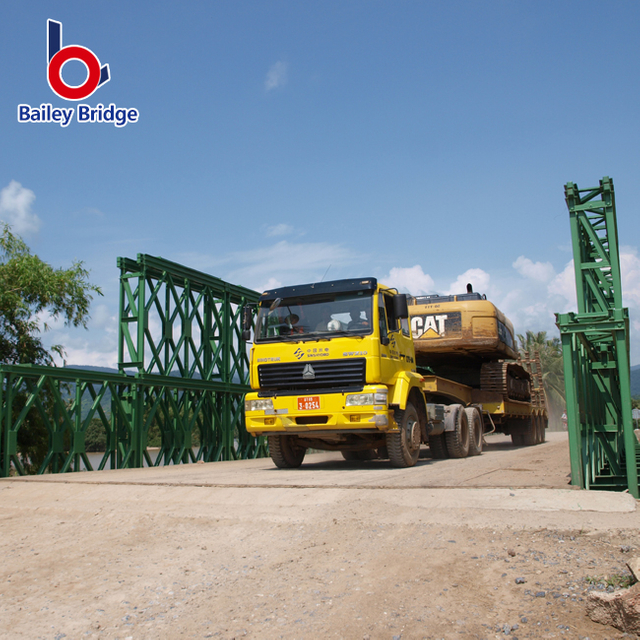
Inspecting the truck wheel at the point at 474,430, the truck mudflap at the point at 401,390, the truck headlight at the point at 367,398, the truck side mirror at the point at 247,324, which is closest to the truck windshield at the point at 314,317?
the truck side mirror at the point at 247,324

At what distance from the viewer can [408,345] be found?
11.5 m

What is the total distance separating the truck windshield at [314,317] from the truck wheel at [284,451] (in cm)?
181

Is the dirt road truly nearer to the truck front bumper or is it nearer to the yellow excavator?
the truck front bumper

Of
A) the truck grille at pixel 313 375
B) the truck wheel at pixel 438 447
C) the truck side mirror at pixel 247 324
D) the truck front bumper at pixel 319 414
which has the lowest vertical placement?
the truck wheel at pixel 438 447

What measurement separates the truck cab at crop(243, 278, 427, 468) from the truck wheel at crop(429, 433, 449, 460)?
1.88 metres

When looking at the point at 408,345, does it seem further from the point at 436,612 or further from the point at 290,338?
the point at 436,612

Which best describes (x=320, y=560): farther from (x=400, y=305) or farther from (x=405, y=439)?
(x=400, y=305)

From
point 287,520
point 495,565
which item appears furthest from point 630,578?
point 287,520

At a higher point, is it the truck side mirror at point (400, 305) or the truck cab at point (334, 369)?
the truck side mirror at point (400, 305)

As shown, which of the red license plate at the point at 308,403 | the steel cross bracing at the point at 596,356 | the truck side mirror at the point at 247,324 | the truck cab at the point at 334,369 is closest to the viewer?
the steel cross bracing at the point at 596,356

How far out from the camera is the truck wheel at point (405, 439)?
10.1m

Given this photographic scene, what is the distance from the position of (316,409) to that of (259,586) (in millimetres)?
5189

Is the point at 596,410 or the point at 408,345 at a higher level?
the point at 408,345

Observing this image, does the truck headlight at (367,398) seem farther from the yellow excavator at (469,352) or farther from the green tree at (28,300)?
the green tree at (28,300)
